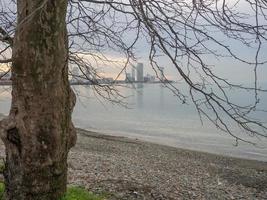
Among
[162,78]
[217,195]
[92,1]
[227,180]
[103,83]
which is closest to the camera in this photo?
[162,78]

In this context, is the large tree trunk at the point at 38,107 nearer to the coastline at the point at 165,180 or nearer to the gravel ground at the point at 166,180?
the coastline at the point at 165,180

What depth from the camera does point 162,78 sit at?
737 cm

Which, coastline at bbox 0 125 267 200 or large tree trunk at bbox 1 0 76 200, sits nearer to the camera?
large tree trunk at bbox 1 0 76 200

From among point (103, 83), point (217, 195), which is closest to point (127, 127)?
point (217, 195)

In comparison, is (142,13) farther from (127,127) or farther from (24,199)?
(127,127)

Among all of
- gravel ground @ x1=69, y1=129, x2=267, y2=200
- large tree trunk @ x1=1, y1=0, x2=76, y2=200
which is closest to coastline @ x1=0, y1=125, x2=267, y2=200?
gravel ground @ x1=69, y1=129, x2=267, y2=200

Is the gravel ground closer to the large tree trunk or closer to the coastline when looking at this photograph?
the coastline

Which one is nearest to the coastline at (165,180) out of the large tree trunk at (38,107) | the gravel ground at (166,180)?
the gravel ground at (166,180)

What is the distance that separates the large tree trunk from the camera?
6.11 m

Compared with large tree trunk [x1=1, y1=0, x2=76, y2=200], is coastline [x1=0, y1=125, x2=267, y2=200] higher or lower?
lower

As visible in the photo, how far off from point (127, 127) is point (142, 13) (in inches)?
1790

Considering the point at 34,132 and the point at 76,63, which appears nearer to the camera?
the point at 34,132

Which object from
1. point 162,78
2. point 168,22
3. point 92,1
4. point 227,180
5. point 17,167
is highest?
point 92,1

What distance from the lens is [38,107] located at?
619 centimetres
